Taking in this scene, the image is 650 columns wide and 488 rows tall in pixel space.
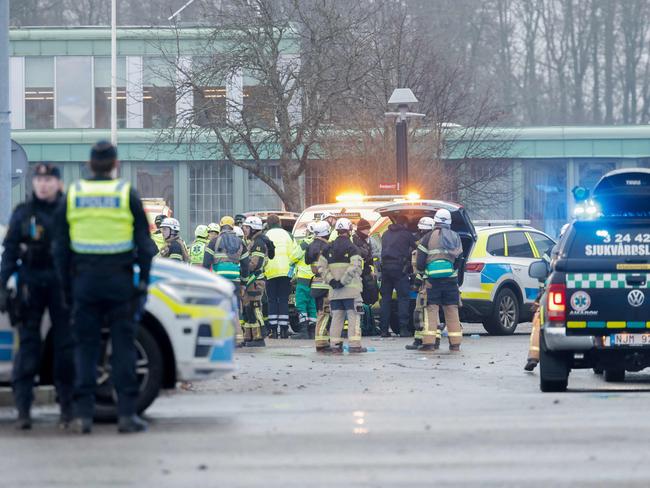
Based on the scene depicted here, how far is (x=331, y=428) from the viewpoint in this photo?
35.4ft

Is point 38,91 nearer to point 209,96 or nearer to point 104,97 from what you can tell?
point 104,97

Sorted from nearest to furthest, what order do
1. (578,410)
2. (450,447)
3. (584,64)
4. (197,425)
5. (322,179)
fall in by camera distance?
(450,447) < (197,425) < (578,410) < (322,179) < (584,64)

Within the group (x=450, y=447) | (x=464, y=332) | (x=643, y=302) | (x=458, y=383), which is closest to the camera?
(x=450, y=447)

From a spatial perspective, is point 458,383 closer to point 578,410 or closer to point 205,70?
point 578,410

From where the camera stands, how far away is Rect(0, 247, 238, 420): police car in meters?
11.2

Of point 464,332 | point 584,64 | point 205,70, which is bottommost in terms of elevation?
point 464,332

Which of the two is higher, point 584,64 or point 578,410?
point 584,64

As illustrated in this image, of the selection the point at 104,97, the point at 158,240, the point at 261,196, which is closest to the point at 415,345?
the point at 158,240

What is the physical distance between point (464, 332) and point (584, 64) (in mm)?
58093

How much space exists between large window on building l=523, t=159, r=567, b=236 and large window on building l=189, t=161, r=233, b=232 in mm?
9615

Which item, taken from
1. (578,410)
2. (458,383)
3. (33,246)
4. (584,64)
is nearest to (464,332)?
(458,383)

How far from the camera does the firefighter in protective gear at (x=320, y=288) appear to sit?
2073 centimetres

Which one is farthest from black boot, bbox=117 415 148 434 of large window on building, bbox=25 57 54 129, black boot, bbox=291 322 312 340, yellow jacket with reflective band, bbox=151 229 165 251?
large window on building, bbox=25 57 54 129

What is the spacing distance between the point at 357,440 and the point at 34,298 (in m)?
2.45
